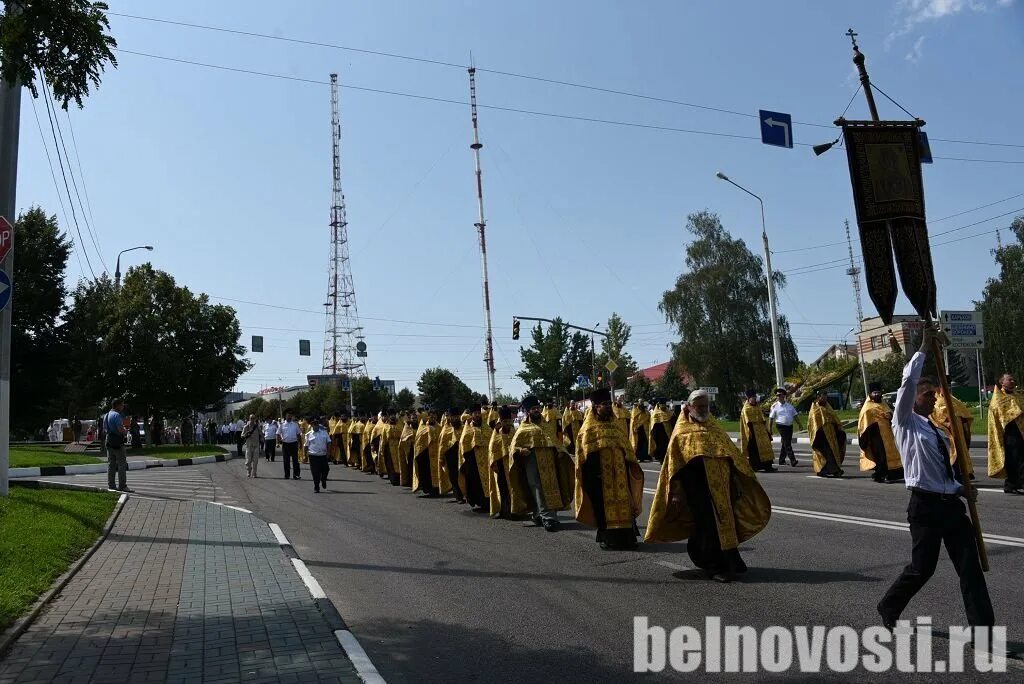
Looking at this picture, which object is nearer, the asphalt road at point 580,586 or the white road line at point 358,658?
the white road line at point 358,658

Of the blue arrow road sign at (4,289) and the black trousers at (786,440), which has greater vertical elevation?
the blue arrow road sign at (4,289)

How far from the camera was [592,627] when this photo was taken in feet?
20.4

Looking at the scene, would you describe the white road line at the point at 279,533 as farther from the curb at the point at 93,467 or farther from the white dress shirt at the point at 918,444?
the curb at the point at 93,467

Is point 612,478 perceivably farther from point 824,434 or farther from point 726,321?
point 726,321

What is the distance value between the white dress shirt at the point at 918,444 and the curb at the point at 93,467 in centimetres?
1904

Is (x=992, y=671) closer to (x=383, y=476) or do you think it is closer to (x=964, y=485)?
(x=964, y=485)

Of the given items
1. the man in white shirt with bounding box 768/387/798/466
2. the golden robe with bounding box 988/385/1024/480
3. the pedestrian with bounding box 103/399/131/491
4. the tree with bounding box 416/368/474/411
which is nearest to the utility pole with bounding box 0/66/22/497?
the pedestrian with bounding box 103/399/131/491

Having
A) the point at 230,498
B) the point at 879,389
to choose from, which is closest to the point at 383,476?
the point at 230,498

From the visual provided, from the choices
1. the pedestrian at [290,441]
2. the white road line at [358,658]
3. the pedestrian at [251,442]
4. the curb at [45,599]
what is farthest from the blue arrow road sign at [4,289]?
the pedestrian at [251,442]

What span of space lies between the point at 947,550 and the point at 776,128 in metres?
14.7

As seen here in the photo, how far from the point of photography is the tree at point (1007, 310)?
54375 millimetres

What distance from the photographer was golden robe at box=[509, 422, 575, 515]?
38.1 feet

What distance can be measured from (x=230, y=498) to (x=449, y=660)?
515 inches

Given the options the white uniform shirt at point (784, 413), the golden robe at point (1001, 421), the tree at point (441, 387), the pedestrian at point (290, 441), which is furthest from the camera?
the tree at point (441, 387)
